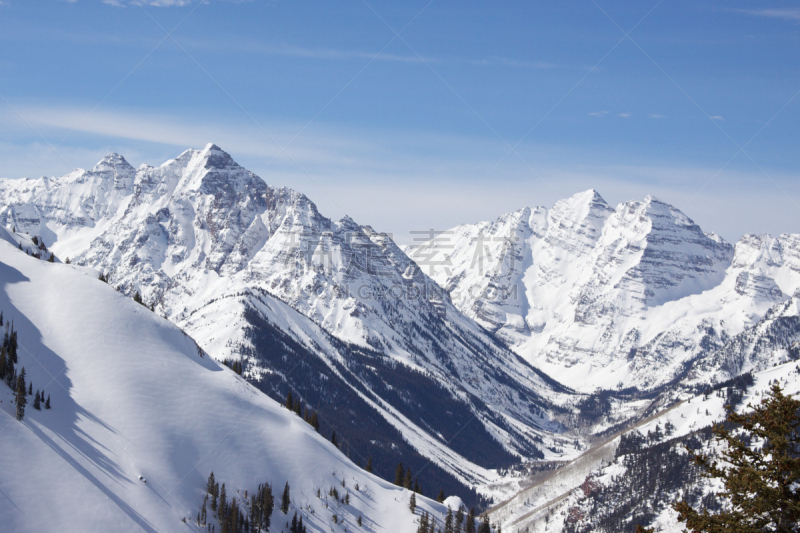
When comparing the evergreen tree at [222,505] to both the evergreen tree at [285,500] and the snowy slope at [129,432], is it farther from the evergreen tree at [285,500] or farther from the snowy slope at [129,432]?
the evergreen tree at [285,500]

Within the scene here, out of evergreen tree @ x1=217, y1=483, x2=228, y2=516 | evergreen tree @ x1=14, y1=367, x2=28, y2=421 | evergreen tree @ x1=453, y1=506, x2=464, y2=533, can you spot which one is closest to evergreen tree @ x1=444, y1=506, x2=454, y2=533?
evergreen tree @ x1=453, y1=506, x2=464, y2=533

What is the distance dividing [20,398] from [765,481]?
4300 inches

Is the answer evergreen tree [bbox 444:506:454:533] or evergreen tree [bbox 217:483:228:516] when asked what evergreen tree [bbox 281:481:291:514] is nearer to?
evergreen tree [bbox 217:483:228:516]

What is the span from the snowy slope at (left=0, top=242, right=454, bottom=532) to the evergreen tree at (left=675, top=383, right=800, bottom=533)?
9026cm

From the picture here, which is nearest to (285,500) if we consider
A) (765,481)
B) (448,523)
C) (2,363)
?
(448,523)

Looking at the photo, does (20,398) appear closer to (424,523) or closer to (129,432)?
(129,432)

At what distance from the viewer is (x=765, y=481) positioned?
2880cm

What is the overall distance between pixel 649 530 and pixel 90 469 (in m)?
97.2

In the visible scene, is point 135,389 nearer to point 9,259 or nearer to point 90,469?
point 90,469

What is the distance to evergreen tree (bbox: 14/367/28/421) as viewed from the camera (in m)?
104

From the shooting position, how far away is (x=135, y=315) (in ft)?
510

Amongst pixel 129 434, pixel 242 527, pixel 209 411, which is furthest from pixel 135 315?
pixel 242 527

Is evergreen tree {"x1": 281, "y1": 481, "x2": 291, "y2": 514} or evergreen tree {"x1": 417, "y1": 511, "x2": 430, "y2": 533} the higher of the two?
evergreen tree {"x1": 281, "y1": 481, "x2": 291, "y2": 514}

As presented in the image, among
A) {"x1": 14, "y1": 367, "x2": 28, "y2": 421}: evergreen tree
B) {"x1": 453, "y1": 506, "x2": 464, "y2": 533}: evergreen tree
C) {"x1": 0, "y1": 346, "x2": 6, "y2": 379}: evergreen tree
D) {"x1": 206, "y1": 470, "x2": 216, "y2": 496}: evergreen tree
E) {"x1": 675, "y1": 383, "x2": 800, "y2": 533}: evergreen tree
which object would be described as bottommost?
{"x1": 453, "y1": 506, "x2": 464, "y2": 533}: evergreen tree
